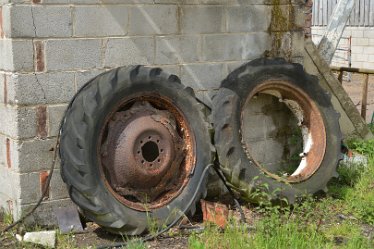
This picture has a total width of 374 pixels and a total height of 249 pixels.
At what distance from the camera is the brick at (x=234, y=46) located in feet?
21.7

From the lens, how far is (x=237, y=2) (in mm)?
6734

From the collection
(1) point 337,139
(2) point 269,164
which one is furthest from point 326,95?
(2) point 269,164

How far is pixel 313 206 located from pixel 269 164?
3.12 ft

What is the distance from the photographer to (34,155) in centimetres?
564

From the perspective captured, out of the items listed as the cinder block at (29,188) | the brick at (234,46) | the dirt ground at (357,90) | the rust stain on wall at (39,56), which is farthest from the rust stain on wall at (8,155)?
the dirt ground at (357,90)

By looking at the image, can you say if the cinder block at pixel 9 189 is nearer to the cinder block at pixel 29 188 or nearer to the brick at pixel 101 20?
the cinder block at pixel 29 188

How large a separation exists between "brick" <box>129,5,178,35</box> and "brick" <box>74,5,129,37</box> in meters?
0.10

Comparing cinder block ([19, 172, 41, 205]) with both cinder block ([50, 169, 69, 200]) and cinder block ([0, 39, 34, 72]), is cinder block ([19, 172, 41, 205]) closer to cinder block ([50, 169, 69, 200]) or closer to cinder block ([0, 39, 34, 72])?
cinder block ([50, 169, 69, 200])

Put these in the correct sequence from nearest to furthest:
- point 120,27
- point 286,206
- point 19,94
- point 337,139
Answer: point 19,94 → point 120,27 → point 286,206 → point 337,139

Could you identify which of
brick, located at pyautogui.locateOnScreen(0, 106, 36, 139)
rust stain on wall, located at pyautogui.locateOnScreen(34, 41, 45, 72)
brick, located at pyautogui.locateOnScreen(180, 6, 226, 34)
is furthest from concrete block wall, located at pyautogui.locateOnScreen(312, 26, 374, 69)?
brick, located at pyautogui.locateOnScreen(0, 106, 36, 139)

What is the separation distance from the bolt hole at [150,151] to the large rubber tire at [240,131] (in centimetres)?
65

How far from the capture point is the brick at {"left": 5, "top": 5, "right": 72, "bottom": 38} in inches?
214

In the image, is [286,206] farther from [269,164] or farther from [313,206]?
[269,164]

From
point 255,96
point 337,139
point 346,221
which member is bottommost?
point 346,221
